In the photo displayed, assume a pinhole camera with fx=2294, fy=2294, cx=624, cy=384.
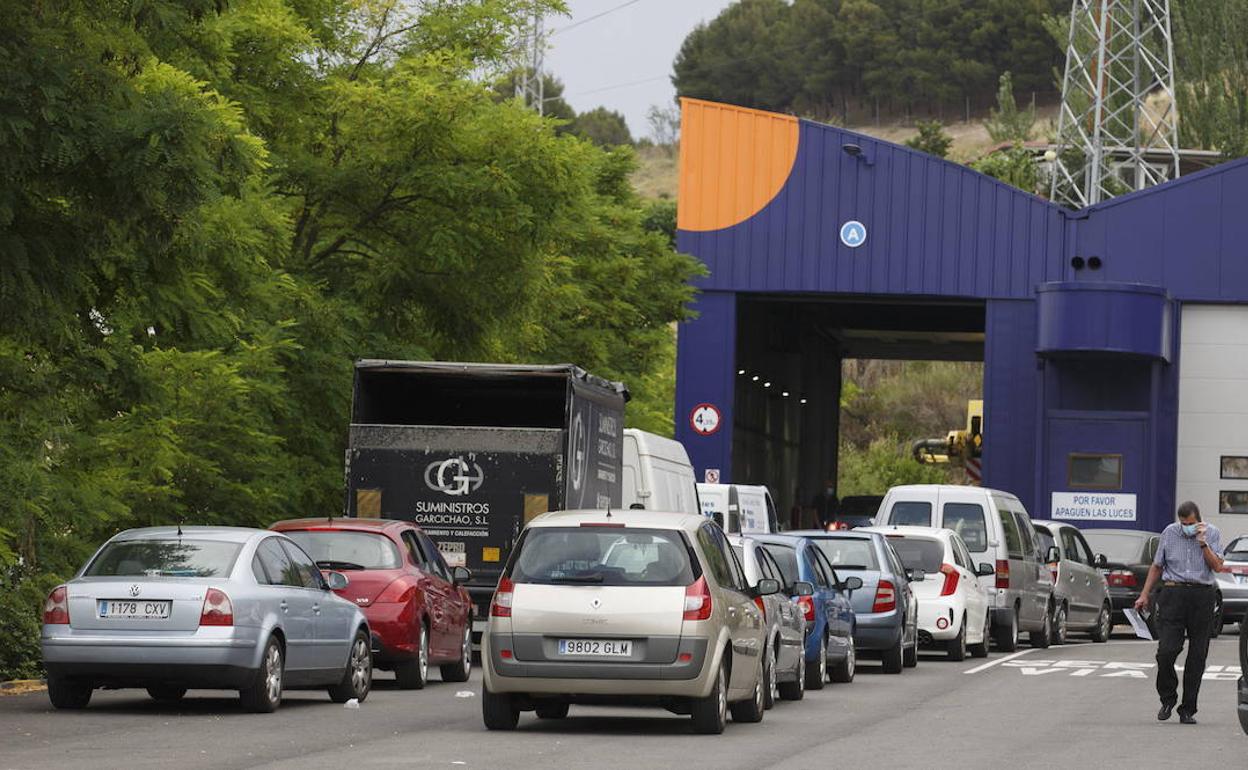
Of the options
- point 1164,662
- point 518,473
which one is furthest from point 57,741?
point 518,473

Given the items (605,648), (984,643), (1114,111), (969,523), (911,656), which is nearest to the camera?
(605,648)

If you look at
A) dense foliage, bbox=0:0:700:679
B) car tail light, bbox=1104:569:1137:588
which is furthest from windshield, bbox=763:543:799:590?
car tail light, bbox=1104:569:1137:588

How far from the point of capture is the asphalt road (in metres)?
13.7

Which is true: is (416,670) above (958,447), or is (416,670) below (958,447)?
below

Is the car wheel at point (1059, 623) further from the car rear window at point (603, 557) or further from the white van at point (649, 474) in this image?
the car rear window at point (603, 557)

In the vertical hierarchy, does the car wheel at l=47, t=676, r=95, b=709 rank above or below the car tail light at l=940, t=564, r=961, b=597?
below

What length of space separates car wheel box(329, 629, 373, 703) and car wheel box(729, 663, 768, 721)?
334cm

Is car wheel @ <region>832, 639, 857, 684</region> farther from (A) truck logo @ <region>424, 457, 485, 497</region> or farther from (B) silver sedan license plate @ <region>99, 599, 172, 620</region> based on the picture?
(B) silver sedan license plate @ <region>99, 599, 172, 620</region>

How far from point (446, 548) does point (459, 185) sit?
5.96 metres

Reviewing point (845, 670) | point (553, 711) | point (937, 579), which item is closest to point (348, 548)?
point (553, 711)

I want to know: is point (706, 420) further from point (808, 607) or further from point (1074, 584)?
point (808, 607)

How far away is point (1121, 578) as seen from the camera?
36688 millimetres

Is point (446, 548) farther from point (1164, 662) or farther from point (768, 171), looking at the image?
point (768, 171)

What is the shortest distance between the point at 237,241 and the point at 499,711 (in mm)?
7665
